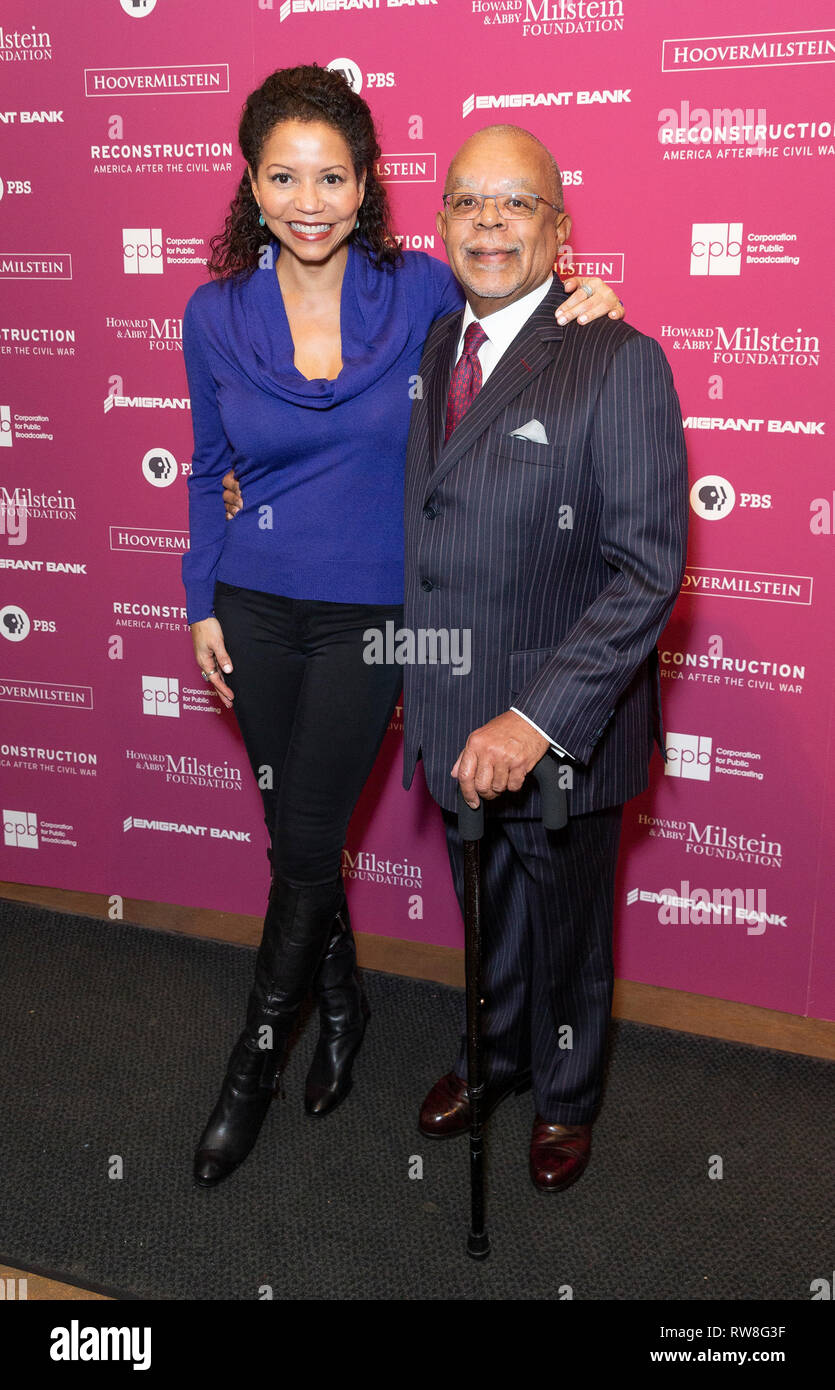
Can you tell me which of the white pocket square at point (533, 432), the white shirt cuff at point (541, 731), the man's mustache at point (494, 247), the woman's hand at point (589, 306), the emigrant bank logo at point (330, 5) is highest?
the emigrant bank logo at point (330, 5)

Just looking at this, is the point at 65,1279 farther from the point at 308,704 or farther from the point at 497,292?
the point at 497,292

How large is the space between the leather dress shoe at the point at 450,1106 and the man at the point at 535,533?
0.42 metres

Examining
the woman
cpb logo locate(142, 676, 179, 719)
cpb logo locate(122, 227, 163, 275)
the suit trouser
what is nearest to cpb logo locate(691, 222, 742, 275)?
the woman

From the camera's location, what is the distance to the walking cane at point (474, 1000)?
1.90 metres

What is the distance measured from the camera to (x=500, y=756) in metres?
1.84

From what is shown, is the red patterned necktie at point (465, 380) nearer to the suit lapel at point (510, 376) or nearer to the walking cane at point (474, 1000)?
the suit lapel at point (510, 376)

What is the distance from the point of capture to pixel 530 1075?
252 centimetres

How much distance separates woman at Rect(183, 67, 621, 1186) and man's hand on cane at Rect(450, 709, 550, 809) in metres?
0.41

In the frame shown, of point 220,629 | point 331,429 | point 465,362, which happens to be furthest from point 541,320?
point 220,629

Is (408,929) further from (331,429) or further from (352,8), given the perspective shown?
(352,8)

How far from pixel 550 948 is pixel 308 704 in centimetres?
62

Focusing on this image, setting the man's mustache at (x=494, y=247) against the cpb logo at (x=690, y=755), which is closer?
the man's mustache at (x=494, y=247)

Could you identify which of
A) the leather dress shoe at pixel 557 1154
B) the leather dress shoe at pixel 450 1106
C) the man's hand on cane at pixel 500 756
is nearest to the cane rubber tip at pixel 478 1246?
the leather dress shoe at pixel 557 1154
